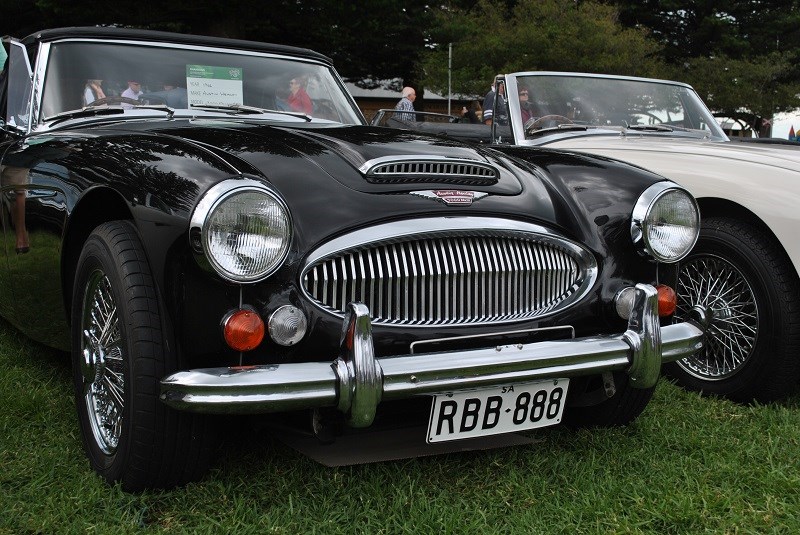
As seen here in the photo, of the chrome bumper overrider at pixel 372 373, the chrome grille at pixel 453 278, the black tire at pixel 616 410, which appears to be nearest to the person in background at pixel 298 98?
the chrome grille at pixel 453 278

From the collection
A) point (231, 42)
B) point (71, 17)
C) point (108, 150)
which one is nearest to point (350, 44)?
point (71, 17)

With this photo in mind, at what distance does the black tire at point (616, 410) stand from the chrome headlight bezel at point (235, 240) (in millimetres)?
1313

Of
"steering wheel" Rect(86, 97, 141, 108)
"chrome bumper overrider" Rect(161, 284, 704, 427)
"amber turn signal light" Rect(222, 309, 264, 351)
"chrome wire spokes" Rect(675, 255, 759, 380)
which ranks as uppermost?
"steering wheel" Rect(86, 97, 141, 108)

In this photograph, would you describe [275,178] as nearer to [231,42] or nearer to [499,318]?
[499,318]

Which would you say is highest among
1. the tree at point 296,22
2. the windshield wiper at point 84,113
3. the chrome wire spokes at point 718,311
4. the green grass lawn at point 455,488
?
the tree at point 296,22

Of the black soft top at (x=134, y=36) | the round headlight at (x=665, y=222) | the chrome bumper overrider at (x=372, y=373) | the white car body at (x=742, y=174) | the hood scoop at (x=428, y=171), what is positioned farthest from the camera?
the black soft top at (x=134, y=36)

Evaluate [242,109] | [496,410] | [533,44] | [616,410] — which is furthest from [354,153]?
[533,44]

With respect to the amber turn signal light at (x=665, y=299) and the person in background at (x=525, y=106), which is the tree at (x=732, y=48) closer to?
the person in background at (x=525, y=106)

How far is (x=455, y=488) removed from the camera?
253 cm

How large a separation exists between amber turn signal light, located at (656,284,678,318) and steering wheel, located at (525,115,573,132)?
217 cm

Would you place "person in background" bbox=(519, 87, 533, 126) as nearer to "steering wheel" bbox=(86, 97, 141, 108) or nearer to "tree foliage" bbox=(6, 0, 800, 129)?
"steering wheel" bbox=(86, 97, 141, 108)

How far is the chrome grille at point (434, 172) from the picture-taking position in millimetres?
2520

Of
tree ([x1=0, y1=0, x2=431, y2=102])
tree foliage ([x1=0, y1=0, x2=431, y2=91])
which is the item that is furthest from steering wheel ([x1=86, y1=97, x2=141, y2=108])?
tree ([x1=0, y1=0, x2=431, y2=102])

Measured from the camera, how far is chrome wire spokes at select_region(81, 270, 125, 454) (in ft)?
7.89
